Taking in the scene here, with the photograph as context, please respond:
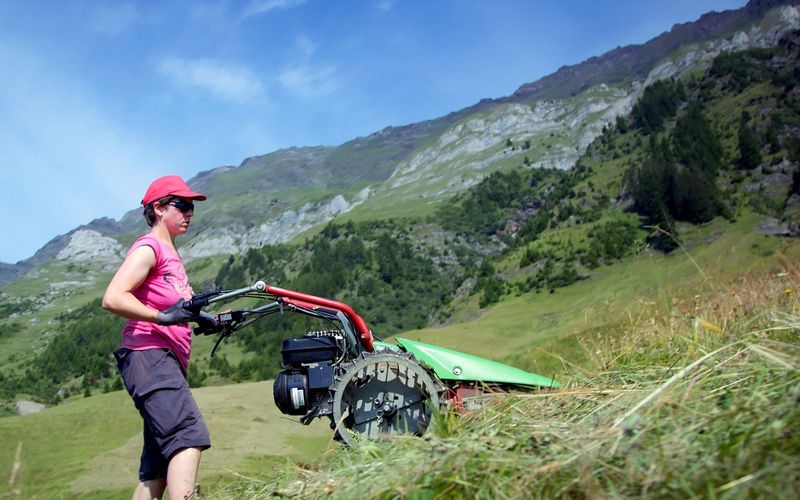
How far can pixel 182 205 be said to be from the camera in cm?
443

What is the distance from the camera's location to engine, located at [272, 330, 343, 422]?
4.84 m

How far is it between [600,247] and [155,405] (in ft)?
198

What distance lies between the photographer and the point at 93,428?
9.67 metres

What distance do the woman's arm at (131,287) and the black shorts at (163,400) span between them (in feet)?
1.02

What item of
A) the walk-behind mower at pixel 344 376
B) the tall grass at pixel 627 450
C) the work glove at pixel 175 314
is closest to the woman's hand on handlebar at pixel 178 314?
the work glove at pixel 175 314

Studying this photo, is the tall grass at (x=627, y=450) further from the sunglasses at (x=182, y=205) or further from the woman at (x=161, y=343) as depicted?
the sunglasses at (x=182, y=205)

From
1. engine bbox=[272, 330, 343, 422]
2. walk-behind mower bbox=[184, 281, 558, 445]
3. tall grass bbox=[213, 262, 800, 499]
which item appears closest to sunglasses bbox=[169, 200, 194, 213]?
walk-behind mower bbox=[184, 281, 558, 445]

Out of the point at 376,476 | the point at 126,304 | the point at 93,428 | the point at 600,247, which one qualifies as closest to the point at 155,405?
the point at 126,304

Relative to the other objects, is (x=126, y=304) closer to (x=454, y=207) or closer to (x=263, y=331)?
(x=263, y=331)

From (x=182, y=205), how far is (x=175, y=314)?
2.90 feet

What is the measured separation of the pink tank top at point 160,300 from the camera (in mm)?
4059

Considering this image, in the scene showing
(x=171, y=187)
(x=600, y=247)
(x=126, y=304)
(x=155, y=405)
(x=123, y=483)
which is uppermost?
(x=171, y=187)

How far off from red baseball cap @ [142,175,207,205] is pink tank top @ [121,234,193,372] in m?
0.31

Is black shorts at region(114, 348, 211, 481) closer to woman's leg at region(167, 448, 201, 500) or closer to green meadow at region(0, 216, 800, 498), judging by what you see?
woman's leg at region(167, 448, 201, 500)
